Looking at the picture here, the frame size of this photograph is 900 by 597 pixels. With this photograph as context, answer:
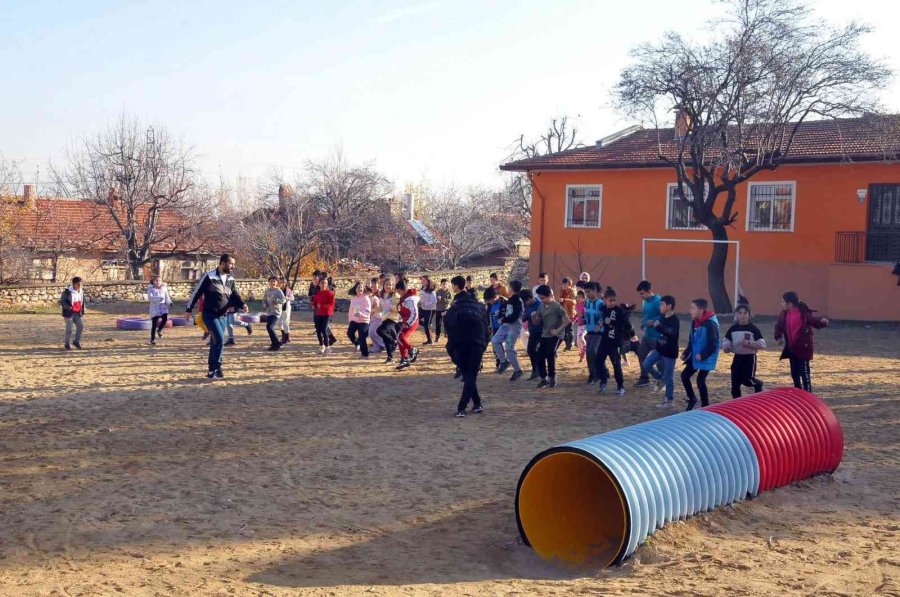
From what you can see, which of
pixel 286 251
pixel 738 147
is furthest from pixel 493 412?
pixel 286 251

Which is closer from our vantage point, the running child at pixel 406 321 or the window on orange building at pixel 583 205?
the running child at pixel 406 321

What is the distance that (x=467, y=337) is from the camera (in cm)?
1211

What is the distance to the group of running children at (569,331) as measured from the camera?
12047mm

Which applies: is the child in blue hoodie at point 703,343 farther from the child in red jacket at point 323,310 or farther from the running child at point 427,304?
the running child at point 427,304

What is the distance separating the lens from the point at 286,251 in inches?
1350

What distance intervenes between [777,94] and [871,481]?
18.9m

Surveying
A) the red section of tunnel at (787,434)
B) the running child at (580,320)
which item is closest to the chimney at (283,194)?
the running child at (580,320)

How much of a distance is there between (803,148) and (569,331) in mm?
13638

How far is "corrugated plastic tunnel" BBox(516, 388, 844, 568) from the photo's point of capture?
7125 mm

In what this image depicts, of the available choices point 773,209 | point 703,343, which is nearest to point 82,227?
point 773,209

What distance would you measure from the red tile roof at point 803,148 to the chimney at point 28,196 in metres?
19.9

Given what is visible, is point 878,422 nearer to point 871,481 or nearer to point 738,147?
point 871,481

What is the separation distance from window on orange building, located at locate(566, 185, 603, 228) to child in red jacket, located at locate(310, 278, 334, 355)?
53.3 ft

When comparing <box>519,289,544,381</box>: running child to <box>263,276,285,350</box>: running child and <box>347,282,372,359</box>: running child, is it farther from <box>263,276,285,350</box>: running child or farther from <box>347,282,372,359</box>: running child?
<box>263,276,285,350</box>: running child
